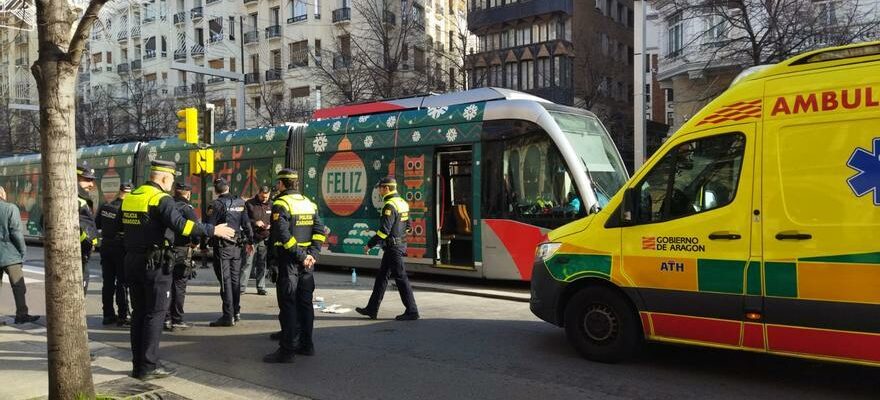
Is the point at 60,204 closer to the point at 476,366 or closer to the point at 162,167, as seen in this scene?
the point at 162,167

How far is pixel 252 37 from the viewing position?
158ft

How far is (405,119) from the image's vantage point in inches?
475

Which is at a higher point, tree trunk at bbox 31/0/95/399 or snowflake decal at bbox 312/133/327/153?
snowflake decal at bbox 312/133/327/153

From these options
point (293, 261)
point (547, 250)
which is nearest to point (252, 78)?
point (293, 261)

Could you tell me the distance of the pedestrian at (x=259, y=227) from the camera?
987 cm

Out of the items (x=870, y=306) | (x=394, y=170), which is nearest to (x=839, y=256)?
(x=870, y=306)

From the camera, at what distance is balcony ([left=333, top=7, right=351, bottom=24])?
4216 centimetres

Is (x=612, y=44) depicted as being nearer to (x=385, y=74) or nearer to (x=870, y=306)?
(x=385, y=74)

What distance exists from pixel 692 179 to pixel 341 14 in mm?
39968

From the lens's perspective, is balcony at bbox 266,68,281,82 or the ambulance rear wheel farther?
balcony at bbox 266,68,281,82

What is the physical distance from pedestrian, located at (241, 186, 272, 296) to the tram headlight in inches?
184

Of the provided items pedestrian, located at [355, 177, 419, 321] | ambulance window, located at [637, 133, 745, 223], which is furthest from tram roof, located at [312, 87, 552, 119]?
ambulance window, located at [637, 133, 745, 223]

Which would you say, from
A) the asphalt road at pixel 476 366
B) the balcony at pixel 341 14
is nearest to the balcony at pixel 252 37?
the balcony at pixel 341 14

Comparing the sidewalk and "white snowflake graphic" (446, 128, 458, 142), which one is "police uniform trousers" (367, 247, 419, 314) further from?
"white snowflake graphic" (446, 128, 458, 142)
